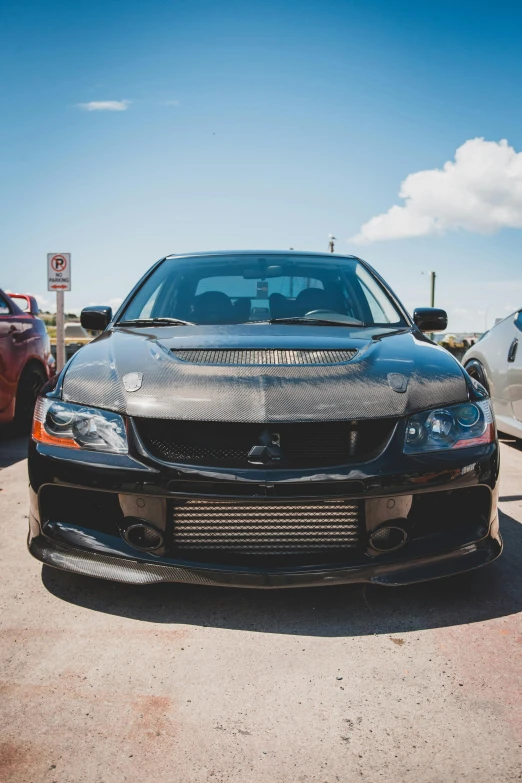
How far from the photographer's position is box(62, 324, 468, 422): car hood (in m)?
2.33

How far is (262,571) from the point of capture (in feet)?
7.41

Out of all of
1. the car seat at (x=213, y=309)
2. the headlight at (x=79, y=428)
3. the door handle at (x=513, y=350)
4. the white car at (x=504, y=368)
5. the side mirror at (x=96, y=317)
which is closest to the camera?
the headlight at (x=79, y=428)

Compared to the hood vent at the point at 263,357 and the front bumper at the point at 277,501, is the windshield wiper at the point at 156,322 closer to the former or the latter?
the hood vent at the point at 263,357

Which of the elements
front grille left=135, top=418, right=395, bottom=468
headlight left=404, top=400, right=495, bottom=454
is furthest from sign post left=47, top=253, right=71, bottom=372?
headlight left=404, top=400, right=495, bottom=454

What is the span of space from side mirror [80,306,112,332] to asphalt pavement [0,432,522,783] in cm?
147

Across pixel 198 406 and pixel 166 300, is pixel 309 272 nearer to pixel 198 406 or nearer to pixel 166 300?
pixel 166 300

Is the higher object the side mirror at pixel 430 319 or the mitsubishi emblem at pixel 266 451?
the side mirror at pixel 430 319

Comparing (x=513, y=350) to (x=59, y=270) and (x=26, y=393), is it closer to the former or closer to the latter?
(x=26, y=393)

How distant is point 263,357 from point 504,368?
364cm

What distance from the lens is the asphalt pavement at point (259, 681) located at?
164 cm

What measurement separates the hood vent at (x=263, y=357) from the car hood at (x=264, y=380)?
20mm

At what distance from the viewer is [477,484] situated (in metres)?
2.40

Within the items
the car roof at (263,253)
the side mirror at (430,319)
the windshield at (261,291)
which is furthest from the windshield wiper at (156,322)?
the side mirror at (430,319)

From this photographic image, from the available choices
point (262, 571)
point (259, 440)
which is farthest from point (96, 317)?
point (262, 571)
